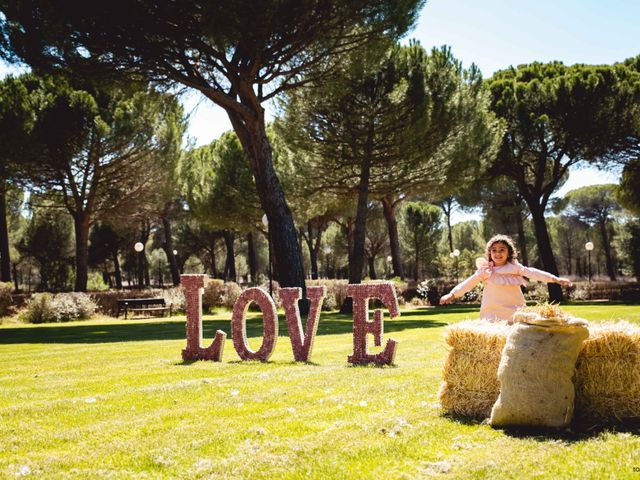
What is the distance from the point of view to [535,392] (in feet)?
11.3

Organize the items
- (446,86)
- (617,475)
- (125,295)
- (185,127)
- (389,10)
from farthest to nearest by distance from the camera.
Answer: (185,127)
(125,295)
(446,86)
(389,10)
(617,475)

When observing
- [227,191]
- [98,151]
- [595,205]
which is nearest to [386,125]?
[98,151]

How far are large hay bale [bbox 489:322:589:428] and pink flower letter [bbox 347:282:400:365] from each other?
2835 mm

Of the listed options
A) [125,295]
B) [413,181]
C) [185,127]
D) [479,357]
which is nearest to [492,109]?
[413,181]

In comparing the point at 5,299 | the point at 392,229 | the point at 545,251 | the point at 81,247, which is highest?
the point at 392,229

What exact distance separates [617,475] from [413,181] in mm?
18811

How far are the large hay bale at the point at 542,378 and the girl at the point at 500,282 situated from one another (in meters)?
1.36

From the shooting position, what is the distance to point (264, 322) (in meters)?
6.84

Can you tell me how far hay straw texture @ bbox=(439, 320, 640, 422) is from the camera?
11.7 ft

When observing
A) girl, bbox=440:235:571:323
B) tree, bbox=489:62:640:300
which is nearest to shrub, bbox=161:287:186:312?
tree, bbox=489:62:640:300

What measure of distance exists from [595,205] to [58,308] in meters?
40.2

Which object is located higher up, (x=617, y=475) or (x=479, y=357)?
(x=479, y=357)

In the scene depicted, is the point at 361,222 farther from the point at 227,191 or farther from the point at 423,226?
the point at 423,226

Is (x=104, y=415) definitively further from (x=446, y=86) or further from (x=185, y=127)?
(x=185, y=127)
